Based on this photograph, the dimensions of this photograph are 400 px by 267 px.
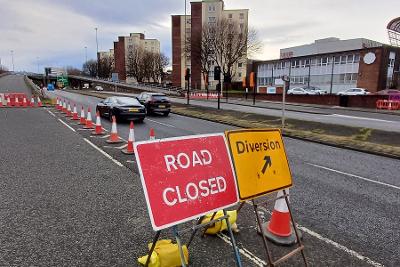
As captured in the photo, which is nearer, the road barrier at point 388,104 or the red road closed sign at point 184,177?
the red road closed sign at point 184,177

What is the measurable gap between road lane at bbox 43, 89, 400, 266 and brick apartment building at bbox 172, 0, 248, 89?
6465 centimetres

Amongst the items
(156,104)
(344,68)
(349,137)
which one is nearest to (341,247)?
(349,137)

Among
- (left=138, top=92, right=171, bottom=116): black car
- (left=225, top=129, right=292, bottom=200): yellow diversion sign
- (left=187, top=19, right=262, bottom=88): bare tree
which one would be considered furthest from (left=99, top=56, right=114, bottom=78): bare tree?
(left=225, top=129, right=292, bottom=200): yellow diversion sign

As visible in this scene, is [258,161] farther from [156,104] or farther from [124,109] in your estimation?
[156,104]

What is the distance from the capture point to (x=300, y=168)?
7543 mm

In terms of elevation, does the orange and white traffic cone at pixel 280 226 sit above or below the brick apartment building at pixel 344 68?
below

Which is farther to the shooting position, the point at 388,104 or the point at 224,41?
the point at 224,41

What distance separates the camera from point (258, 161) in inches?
129

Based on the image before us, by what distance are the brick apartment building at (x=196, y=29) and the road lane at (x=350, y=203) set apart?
6465 centimetres

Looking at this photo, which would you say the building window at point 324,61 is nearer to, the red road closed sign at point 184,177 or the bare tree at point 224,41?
the bare tree at point 224,41

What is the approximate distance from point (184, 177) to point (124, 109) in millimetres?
13732

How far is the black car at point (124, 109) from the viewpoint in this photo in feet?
52.5

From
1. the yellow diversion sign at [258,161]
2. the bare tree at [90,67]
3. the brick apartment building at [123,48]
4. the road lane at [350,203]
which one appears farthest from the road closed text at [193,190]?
the bare tree at [90,67]

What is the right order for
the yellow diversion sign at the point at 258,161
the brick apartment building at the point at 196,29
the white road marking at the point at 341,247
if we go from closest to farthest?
the yellow diversion sign at the point at 258,161, the white road marking at the point at 341,247, the brick apartment building at the point at 196,29
